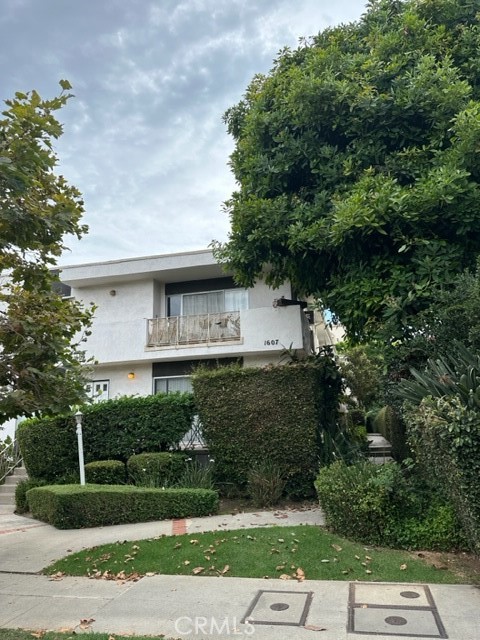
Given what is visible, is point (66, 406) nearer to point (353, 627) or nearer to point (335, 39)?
point (353, 627)

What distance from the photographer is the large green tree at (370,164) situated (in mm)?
8359

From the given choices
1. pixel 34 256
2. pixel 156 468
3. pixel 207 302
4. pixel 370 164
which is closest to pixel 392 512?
pixel 156 468

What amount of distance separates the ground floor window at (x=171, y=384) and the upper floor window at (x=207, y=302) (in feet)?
7.61

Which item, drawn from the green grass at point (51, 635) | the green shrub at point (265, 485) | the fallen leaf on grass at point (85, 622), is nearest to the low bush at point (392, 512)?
the green shrub at point (265, 485)

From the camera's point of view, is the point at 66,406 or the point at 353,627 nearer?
the point at 353,627

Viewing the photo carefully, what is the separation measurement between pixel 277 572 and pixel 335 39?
10.5 m

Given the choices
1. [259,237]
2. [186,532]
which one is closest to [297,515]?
[186,532]

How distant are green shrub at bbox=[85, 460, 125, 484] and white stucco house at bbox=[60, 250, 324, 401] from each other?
15.6ft

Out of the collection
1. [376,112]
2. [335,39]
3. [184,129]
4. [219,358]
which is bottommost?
[219,358]

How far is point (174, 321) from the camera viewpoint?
16.6 m

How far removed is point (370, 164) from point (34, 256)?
6.49 metres

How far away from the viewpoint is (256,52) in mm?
11406

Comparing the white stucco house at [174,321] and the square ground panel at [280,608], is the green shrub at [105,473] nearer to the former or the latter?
the white stucco house at [174,321]

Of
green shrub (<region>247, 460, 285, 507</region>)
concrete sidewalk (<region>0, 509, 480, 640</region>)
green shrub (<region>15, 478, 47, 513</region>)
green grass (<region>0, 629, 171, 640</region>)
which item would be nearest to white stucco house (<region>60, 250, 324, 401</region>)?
green shrub (<region>15, 478, 47, 513</region>)
